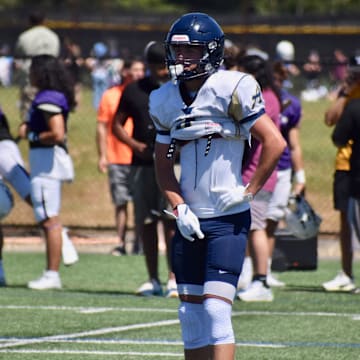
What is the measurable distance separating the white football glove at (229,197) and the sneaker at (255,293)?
4.27 meters

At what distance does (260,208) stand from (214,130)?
14.6 feet

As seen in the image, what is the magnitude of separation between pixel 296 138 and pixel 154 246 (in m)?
2.08

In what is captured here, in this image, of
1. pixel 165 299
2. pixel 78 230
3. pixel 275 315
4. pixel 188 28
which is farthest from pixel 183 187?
pixel 78 230

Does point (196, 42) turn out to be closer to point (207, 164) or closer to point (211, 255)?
point (207, 164)

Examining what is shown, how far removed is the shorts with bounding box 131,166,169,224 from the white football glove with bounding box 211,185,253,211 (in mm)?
4516

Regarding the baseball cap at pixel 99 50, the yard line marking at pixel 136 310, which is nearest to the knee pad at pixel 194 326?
the yard line marking at pixel 136 310

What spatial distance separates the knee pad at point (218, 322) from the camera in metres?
6.68

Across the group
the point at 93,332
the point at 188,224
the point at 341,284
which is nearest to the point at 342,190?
the point at 341,284

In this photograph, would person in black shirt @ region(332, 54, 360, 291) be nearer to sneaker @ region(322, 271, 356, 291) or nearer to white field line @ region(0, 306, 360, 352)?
sneaker @ region(322, 271, 356, 291)

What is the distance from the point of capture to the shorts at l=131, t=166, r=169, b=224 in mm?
11398

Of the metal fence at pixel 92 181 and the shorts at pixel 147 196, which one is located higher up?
the shorts at pixel 147 196

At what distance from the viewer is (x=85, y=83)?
38.0m

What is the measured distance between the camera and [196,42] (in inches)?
270

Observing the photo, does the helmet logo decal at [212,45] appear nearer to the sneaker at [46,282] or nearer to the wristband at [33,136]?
the wristband at [33,136]
